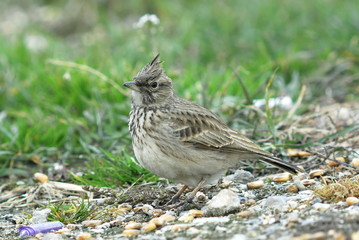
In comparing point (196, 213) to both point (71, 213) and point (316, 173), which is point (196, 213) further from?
point (316, 173)

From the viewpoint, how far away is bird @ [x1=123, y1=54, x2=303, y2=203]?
5.23 m

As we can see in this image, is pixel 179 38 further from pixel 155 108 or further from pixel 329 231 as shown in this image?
pixel 329 231

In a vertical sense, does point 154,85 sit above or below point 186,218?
above

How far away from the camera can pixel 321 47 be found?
9.33m

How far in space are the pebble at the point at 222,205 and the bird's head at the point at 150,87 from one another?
47.9 inches

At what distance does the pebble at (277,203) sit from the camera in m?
4.68

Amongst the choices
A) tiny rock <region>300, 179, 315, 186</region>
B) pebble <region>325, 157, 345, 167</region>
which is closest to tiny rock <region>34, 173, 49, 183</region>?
tiny rock <region>300, 179, 315, 186</region>

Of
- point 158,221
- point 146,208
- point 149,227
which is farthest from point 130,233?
point 146,208

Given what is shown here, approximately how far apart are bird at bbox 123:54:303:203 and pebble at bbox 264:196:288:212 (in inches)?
24.1

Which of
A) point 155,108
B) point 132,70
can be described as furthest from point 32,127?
point 155,108

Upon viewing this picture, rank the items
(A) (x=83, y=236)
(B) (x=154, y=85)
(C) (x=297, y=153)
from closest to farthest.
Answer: (A) (x=83, y=236)
(B) (x=154, y=85)
(C) (x=297, y=153)

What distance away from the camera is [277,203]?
15.7 ft

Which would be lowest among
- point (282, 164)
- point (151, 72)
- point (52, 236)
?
point (52, 236)

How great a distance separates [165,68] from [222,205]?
346 cm
